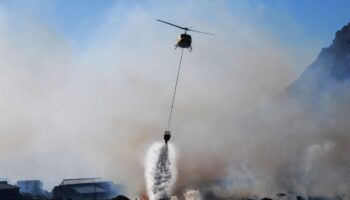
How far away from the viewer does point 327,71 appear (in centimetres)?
15725

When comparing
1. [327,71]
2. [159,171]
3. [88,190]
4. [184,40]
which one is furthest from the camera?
[327,71]

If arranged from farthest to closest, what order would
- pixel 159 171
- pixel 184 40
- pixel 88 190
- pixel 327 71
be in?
pixel 327 71 < pixel 88 190 < pixel 159 171 < pixel 184 40

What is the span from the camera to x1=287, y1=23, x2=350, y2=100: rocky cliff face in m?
139

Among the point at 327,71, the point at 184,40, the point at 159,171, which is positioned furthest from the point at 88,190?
the point at 327,71

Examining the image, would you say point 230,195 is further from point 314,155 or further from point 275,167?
point 314,155

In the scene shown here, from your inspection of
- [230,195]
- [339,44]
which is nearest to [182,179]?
[230,195]

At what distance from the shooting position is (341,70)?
473 feet

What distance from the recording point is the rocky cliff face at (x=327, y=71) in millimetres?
138512

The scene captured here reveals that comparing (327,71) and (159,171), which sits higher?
(327,71)

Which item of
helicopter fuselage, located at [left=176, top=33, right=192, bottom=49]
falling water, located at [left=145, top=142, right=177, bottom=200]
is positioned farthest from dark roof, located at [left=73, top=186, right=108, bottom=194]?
helicopter fuselage, located at [left=176, top=33, right=192, bottom=49]

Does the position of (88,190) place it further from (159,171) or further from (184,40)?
(184,40)

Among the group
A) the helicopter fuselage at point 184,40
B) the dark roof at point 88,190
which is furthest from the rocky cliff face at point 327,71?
the helicopter fuselage at point 184,40

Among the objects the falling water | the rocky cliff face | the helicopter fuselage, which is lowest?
the falling water

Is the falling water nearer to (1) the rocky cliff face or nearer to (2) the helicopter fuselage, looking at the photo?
(2) the helicopter fuselage
